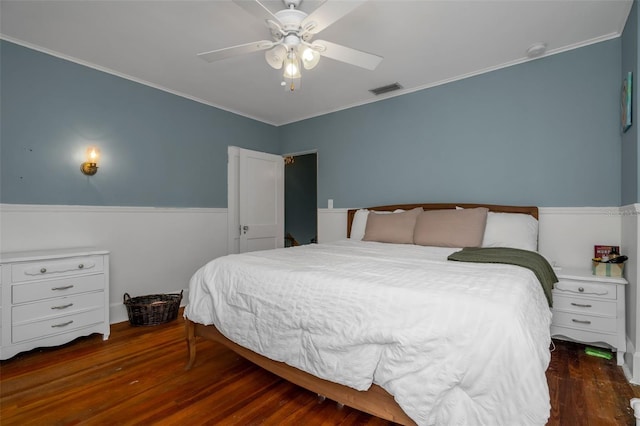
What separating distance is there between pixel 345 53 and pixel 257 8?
25.2 inches

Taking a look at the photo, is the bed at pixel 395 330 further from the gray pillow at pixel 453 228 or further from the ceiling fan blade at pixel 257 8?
the ceiling fan blade at pixel 257 8

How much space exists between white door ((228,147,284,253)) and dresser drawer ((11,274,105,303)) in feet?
5.52

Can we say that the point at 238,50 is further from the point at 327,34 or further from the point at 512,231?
the point at 512,231

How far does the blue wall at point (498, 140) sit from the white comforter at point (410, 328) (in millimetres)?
1520

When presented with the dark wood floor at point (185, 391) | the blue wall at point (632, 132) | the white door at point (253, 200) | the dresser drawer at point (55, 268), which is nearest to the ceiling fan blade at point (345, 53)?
the blue wall at point (632, 132)

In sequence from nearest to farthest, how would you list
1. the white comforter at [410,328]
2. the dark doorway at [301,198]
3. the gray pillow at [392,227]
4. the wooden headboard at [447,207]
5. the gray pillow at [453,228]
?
1. the white comforter at [410,328]
2. the gray pillow at [453,228]
3. the wooden headboard at [447,207]
4. the gray pillow at [392,227]
5. the dark doorway at [301,198]

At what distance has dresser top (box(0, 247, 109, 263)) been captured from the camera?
7.36ft

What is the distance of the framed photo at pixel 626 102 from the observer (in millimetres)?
2072

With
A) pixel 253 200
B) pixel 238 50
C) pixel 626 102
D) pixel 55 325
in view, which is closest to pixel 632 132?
pixel 626 102

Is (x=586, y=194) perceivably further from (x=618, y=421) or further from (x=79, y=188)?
(x=79, y=188)

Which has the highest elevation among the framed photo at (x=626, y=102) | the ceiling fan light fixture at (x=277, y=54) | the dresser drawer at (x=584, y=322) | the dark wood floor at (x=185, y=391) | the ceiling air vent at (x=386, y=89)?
the ceiling air vent at (x=386, y=89)

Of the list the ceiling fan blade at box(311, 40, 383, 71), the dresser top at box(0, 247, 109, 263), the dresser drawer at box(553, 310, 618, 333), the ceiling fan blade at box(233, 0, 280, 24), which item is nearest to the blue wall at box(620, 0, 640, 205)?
the dresser drawer at box(553, 310, 618, 333)

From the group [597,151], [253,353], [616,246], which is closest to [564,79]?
[597,151]

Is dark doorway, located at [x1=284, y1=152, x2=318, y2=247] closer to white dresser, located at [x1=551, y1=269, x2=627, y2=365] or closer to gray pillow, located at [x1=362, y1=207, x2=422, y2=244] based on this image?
gray pillow, located at [x1=362, y1=207, x2=422, y2=244]
